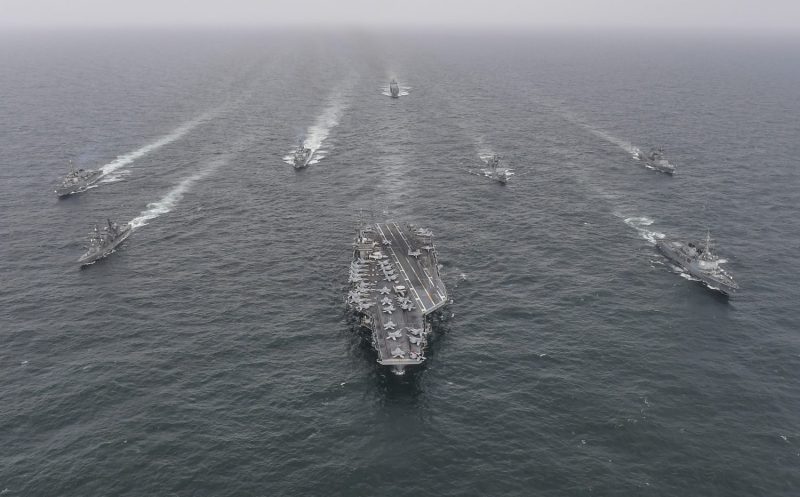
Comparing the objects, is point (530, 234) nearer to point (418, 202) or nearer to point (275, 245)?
point (418, 202)

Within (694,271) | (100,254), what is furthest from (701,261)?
(100,254)

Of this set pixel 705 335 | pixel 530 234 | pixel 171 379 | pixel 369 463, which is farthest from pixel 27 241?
pixel 705 335

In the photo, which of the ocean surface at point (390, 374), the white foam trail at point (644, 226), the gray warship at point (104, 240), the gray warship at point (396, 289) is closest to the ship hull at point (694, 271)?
the ocean surface at point (390, 374)

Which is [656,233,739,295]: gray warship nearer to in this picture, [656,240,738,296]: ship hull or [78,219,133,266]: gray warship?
[656,240,738,296]: ship hull

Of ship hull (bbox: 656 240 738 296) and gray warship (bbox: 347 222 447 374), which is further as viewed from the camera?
ship hull (bbox: 656 240 738 296)

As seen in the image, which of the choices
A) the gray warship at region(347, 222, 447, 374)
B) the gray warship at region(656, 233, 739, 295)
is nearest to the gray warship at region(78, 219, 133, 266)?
the gray warship at region(347, 222, 447, 374)
